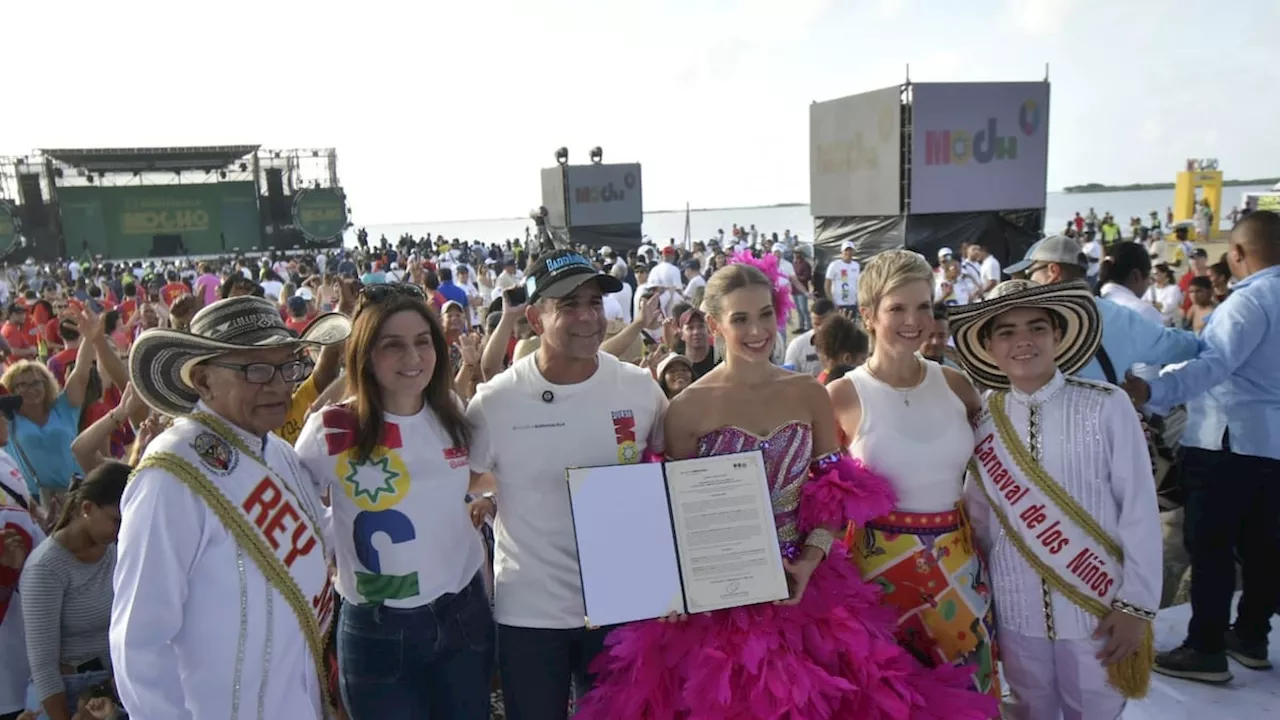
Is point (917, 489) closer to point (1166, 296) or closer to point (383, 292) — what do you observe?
point (383, 292)

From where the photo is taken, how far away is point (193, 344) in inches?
78.4

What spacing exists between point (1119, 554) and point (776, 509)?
1.06m

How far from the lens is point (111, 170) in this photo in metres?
35.6

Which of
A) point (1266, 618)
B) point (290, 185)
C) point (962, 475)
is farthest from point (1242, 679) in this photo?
point (290, 185)

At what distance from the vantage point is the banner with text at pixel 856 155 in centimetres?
1556

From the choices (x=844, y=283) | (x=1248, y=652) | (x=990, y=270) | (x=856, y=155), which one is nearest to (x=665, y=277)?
(x=844, y=283)

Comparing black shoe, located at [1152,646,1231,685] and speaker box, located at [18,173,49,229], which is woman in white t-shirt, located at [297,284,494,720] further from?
speaker box, located at [18,173,49,229]

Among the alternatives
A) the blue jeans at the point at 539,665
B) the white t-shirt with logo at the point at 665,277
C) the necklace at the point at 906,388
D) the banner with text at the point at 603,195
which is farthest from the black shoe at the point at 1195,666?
the banner with text at the point at 603,195

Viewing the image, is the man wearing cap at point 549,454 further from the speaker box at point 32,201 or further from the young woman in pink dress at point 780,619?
the speaker box at point 32,201

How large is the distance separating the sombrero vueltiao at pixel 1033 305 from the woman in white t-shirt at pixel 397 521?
165 cm

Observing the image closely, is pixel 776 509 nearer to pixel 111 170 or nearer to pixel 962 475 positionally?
pixel 962 475

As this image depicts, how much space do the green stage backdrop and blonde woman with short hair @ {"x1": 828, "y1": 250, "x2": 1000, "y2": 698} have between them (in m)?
39.5

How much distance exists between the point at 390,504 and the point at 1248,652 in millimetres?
3730

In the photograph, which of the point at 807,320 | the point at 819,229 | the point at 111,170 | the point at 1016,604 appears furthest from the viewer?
the point at 111,170
